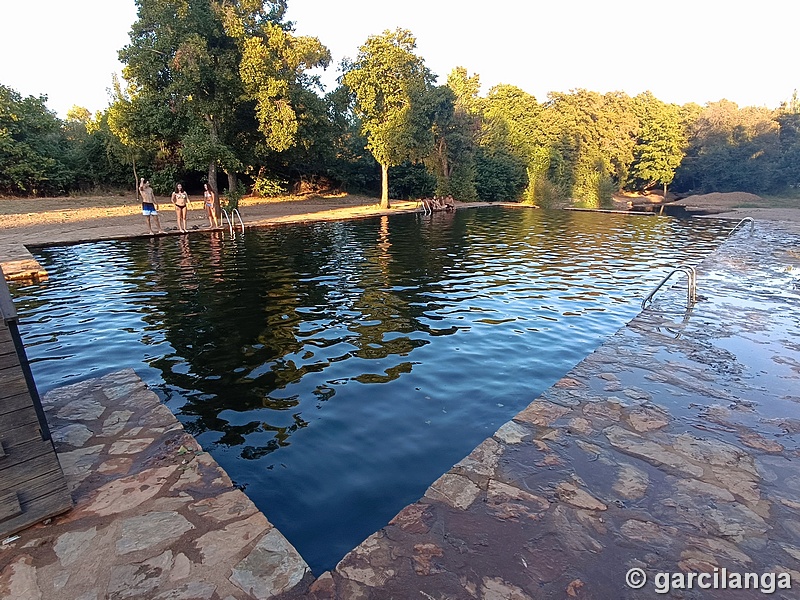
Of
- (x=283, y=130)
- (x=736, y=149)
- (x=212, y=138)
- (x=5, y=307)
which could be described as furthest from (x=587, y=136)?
(x=5, y=307)

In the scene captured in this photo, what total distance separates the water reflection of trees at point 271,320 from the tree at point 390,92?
1367 centimetres

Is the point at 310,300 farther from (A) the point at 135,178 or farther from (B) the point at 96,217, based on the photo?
(A) the point at 135,178

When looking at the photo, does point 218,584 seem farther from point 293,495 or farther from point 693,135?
point 693,135

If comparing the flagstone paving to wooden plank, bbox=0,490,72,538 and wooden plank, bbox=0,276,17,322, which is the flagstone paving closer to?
wooden plank, bbox=0,490,72,538

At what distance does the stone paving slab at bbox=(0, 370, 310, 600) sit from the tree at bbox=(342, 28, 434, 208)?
2463 centimetres

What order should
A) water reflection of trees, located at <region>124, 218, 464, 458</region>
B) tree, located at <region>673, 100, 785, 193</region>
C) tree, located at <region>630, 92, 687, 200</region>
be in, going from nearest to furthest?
water reflection of trees, located at <region>124, 218, 464, 458</region>
tree, located at <region>673, 100, 785, 193</region>
tree, located at <region>630, 92, 687, 200</region>

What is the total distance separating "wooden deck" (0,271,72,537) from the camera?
2.62 meters

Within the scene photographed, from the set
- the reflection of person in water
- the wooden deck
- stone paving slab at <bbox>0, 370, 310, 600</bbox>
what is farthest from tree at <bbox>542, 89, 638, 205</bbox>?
the wooden deck

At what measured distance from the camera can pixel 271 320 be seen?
729 centimetres

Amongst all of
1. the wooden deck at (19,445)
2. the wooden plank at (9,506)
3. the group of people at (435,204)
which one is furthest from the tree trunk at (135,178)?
the wooden plank at (9,506)

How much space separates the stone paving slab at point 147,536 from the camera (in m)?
2.37

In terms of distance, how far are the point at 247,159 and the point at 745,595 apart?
87.2ft

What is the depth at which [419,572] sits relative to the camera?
245 cm

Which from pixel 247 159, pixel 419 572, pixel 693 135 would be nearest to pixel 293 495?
pixel 419 572
